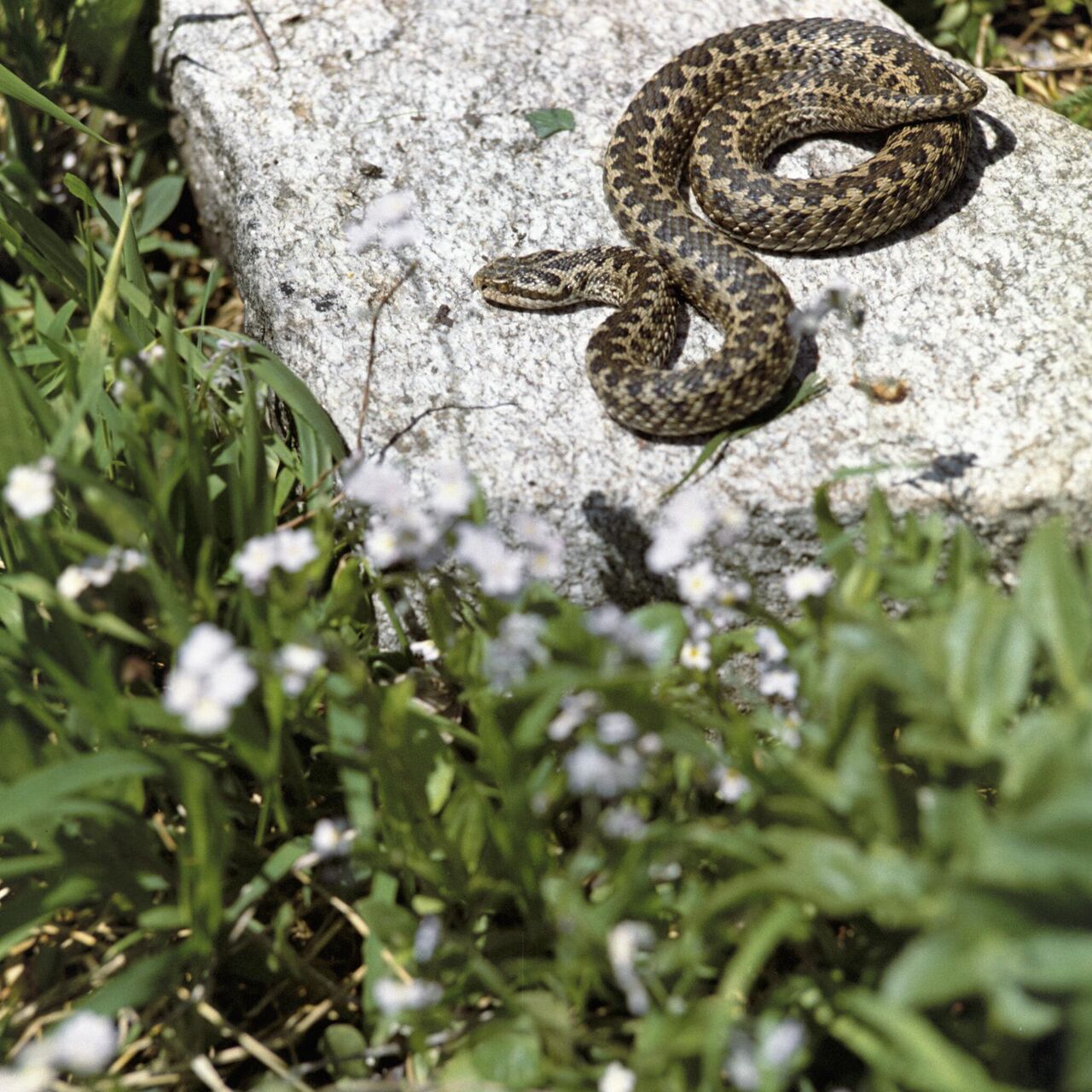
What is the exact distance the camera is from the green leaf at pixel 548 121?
20.7 feet

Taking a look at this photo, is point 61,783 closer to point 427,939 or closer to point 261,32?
point 427,939

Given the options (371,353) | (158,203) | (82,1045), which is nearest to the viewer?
(82,1045)

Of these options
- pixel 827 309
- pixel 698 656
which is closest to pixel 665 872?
pixel 698 656

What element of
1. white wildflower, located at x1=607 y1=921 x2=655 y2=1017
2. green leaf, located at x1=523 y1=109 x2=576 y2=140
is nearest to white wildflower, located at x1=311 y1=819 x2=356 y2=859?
white wildflower, located at x1=607 y1=921 x2=655 y2=1017

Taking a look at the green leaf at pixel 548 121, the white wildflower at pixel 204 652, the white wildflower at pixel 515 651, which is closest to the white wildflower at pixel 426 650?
the white wildflower at pixel 515 651

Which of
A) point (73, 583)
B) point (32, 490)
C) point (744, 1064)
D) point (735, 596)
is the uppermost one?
point (32, 490)

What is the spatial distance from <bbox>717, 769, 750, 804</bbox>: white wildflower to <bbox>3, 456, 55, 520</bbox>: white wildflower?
7.76 ft

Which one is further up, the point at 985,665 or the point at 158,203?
the point at 158,203

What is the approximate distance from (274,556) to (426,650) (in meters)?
1.17

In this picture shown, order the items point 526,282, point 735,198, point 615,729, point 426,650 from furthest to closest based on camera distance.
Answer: point 735,198 < point 526,282 < point 426,650 < point 615,729

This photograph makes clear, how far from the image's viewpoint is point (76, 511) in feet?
14.3

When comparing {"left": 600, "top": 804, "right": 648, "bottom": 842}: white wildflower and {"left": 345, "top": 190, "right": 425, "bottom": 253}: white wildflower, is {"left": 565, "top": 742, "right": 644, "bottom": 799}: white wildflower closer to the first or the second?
{"left": 600, "top": 804, "right": 648, "bottom": 842}: white wildflower

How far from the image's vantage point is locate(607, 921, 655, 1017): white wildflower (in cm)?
298

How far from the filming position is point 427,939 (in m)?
3.57
